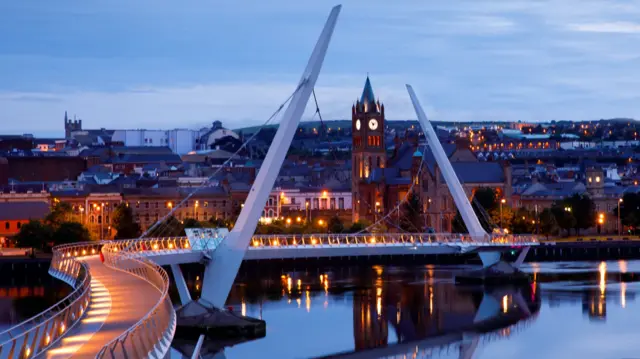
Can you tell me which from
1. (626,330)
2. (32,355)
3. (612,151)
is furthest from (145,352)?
(612,151)

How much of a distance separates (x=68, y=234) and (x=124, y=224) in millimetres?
9164

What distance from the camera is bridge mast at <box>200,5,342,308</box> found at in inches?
1540

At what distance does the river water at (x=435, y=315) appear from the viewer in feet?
122

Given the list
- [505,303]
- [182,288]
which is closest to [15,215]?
[505,303]

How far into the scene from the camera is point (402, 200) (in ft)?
283

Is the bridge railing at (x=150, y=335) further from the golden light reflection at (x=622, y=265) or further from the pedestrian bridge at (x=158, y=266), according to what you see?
the golden light reflection at (x=622, y=265)

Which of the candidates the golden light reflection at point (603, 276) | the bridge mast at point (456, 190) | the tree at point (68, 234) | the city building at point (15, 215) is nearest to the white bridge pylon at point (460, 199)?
the bridge mast at point (456, 190)

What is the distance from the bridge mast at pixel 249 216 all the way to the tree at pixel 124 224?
38.4 metres

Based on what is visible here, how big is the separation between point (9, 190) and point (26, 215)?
10.8 meters

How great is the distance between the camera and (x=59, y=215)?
7512 centimetres

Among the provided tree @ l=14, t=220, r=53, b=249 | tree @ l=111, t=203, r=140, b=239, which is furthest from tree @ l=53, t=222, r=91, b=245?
tree @ l=111, t=203, r=140, b=239

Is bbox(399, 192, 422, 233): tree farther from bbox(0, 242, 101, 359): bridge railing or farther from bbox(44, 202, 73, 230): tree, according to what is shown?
bbox(0, 242, 101, 359): bridge railing

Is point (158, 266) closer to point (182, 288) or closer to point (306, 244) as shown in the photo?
point (182, 288)

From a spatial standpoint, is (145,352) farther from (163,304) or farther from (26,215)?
(26,215)
